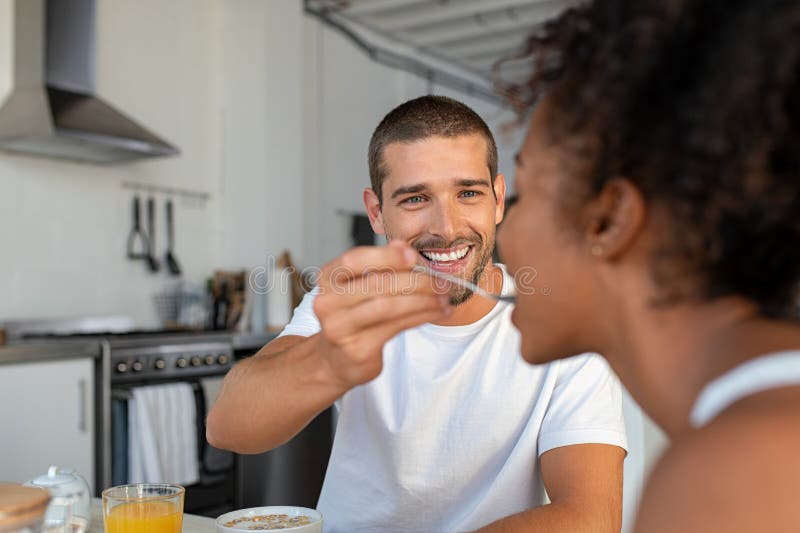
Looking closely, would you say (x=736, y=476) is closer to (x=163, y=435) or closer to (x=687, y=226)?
(x=687, y=226)

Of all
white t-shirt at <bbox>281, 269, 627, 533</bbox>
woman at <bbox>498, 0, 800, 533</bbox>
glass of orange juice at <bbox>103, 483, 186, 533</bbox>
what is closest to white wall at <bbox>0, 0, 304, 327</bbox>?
white t-shirt at <bbox>281, 269, 627, 533</bbox>

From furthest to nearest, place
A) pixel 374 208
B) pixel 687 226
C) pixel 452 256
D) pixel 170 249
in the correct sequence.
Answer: pixel 170 249 → pixel 374 208 → pixel 452 256 → pixel 687 226

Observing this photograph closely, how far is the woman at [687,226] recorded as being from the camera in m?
0.46

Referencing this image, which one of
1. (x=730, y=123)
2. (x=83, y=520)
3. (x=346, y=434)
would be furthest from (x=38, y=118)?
(x=730, y=123)

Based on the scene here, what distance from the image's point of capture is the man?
3.83 feet

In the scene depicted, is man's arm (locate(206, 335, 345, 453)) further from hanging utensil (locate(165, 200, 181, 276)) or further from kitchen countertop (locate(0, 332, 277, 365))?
hanging utensil (locate(165, 200, 181, 276))

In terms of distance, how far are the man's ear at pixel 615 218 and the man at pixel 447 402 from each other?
482 millimetres

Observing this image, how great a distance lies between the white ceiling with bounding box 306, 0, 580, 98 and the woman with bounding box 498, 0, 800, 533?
4080 millimetres

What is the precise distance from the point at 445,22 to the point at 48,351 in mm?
3604

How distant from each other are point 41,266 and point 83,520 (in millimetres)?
2573

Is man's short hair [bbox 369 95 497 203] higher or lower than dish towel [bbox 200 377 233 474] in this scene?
higher

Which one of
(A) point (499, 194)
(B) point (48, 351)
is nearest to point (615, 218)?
(A) point (499, 194)

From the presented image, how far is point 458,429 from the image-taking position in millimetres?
1342

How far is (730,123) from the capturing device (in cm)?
50
